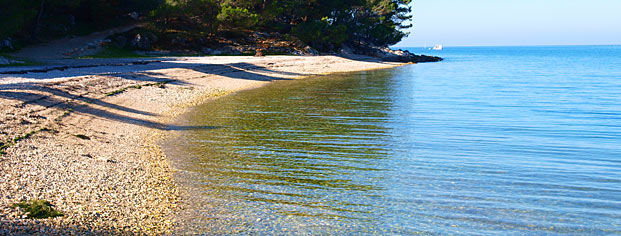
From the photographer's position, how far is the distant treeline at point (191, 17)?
128 ft

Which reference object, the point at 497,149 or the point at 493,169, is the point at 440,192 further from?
the point at 497,149

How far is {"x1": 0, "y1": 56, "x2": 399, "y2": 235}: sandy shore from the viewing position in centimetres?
706

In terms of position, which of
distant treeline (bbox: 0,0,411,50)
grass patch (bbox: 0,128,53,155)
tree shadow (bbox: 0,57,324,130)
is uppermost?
distant treeline (bbox: 0,0,411,50)

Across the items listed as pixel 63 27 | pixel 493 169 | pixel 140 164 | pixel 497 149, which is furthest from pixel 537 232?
pixel 63 27

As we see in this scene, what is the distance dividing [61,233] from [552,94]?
25.0 m

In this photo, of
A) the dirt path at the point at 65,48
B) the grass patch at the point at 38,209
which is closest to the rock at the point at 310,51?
the dirt path at the point at 65,48

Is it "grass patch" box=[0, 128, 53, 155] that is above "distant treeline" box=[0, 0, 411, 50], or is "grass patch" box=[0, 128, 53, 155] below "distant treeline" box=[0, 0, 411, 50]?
below

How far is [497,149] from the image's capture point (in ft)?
39.8

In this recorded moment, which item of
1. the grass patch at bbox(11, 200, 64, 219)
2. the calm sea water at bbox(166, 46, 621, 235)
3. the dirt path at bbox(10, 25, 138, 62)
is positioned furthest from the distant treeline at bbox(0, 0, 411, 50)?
the grass patch at bbox(11, 200, 64, 219)

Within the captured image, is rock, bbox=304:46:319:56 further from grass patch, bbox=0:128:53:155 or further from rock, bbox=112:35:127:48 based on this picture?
grass patch, bbox=0:128:53:155

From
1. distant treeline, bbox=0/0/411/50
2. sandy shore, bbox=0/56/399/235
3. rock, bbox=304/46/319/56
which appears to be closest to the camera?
sandy shore, bbox=0/56/399/235

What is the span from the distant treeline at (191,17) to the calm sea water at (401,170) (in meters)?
21.1

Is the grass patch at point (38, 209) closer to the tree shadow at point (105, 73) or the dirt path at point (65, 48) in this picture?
the tree shadow at point (105, 73)

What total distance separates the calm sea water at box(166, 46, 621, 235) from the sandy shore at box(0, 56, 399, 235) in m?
0.72
